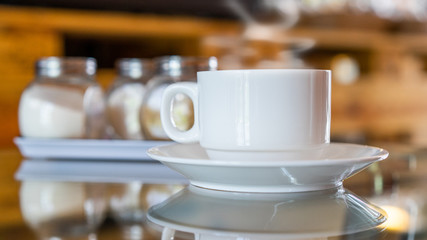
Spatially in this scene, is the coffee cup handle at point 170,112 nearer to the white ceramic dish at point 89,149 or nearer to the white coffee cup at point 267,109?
the white coffee cup at point 267,109

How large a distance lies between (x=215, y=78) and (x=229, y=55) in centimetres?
207

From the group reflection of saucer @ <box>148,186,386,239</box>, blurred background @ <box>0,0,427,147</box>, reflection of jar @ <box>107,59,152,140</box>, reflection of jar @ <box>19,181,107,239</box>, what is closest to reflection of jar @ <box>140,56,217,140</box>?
reflection of jar @ <box>107,59,152,140</box>

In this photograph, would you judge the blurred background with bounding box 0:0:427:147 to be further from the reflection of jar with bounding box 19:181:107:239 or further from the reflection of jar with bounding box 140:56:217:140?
the reflection of jar with bounding box 19:181:107:239

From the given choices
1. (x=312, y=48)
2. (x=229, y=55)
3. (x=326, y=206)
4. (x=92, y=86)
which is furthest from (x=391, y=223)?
(x=312, y=48)

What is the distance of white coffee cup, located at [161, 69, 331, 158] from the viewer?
0.42m

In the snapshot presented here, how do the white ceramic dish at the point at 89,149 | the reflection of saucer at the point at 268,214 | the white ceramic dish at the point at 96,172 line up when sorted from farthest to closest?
the white ceramic dish at the point at 89,149 → the white ceramic dish at the point at 96,172 → the reflection of saucer at the point at 268,214

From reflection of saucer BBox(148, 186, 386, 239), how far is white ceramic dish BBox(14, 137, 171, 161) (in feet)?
0.82

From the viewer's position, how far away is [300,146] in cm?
42

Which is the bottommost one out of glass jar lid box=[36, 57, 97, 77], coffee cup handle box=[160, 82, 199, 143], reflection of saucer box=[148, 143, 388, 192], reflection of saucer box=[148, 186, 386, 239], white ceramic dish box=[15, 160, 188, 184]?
white ceramic dish box=[15, 160, 188, 184]

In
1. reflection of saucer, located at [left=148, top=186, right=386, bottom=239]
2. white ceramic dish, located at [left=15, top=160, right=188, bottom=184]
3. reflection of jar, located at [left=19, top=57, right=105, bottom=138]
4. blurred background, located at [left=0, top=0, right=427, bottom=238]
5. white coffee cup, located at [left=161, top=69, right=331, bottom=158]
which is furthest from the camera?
blurred background, located at [left=0, top=0, right=427, bottom=238]

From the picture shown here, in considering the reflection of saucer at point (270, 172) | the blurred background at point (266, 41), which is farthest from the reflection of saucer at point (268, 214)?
the blurred background at point (266, 41)

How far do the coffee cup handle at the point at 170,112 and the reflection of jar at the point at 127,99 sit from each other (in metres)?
0.30

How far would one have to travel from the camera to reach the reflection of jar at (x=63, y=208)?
0.33 metres

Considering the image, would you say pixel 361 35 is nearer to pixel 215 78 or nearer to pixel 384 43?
pixel 384 43
